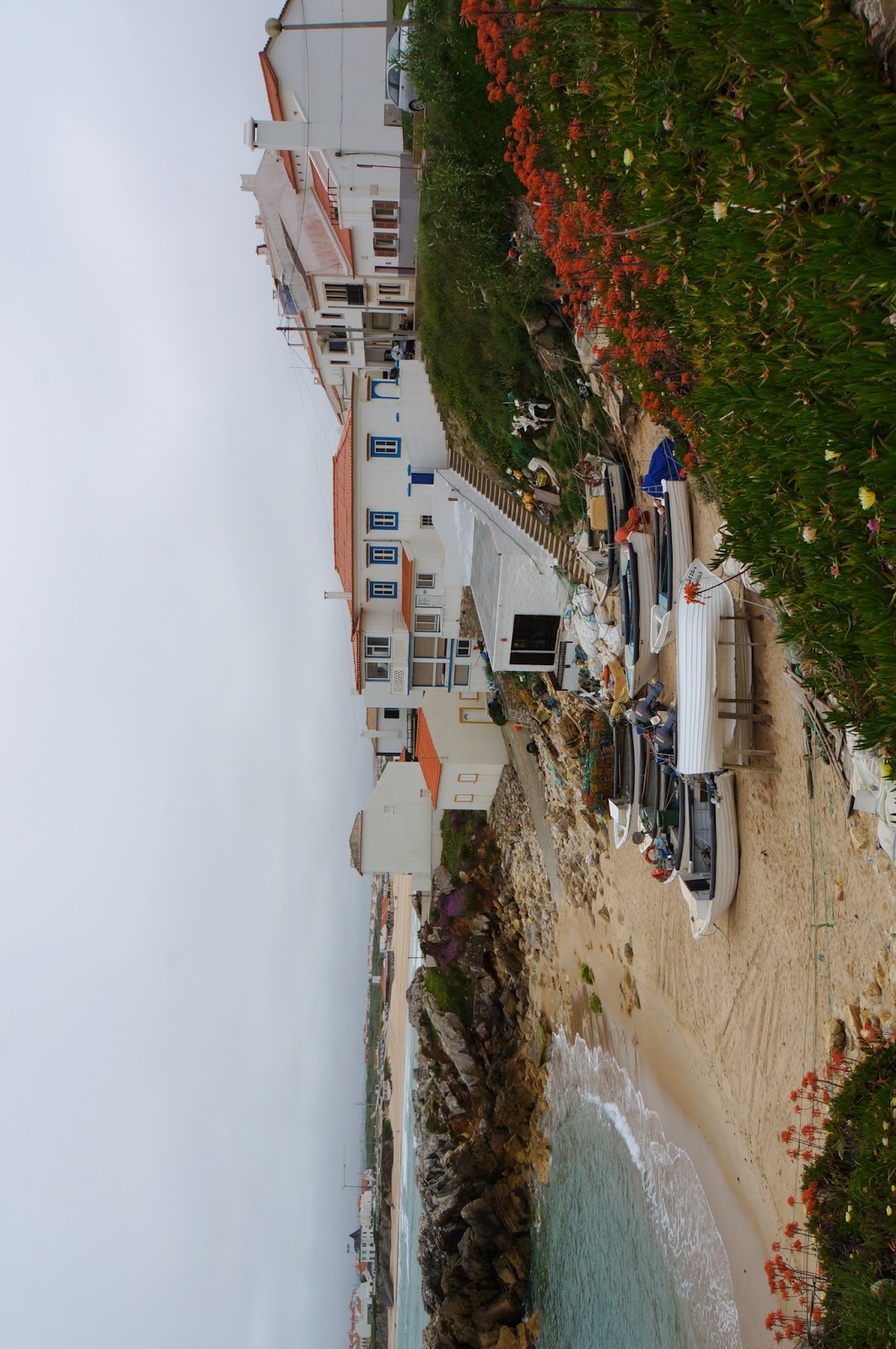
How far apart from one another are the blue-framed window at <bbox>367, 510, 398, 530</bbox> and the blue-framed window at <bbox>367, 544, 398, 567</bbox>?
70 cm

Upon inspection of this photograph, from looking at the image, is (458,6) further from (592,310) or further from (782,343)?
(782,343)

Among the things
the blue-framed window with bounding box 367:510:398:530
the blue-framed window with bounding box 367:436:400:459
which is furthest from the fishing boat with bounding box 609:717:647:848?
the blue-framed window with bounding box 367:436:400:459

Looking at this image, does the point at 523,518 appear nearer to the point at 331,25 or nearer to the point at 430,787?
the point at 331,25

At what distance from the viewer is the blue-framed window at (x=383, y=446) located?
24.8 m

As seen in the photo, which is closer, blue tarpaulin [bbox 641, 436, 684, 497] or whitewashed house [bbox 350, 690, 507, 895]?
blue tarpaulin [bbox 641, 436, 684, 497]

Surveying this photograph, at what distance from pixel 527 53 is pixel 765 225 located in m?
7.28

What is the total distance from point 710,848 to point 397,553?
16.2 meters

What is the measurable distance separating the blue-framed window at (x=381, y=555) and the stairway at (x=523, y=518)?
19.6ft

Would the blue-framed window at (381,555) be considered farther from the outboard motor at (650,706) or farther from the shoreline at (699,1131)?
the shoreline at (699,1131)

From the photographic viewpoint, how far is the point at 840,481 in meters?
5.72

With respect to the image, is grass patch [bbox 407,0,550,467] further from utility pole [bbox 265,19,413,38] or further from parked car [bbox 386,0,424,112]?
utility pole [bbox 265,19,413,38]

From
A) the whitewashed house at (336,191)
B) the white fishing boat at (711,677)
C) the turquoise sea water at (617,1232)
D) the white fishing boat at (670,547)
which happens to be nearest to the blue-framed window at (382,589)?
the whitewashed house at (336,191)

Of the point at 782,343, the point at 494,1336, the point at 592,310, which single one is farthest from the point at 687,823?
the point at 494,1336

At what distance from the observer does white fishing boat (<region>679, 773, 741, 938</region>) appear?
42.1ft
